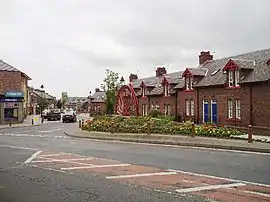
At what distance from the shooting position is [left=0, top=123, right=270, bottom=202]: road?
27.7 ft

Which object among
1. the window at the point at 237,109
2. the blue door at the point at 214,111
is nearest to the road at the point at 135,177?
the window at the point at 237,109

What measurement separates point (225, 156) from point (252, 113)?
15.3 metres

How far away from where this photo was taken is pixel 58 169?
40.8 feet

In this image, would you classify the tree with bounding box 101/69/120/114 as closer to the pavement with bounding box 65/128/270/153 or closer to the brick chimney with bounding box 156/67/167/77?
the brick chimney with bounding box 156/67/167/77

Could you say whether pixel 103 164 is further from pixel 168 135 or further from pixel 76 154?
pixel 168 135

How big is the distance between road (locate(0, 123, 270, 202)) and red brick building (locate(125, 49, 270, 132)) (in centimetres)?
1264

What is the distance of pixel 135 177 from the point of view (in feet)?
35.3

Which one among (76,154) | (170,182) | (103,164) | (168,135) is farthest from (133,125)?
(170,182)

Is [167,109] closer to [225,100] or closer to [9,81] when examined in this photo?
[225,100]

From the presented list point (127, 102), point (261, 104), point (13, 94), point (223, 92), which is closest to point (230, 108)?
point (223, 92)

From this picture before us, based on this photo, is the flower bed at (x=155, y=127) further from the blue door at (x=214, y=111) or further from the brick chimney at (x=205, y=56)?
the brick chimney at (x=205, y=56)

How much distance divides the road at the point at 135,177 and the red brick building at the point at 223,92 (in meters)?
12.6

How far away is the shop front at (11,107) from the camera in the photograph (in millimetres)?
49844

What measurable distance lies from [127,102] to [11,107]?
19.1 m
